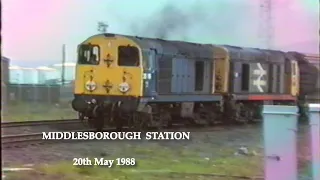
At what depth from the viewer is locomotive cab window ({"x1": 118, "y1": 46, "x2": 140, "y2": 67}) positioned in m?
14.3

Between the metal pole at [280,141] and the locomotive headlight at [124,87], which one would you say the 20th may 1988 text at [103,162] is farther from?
the locomotive headlight at [124,87]

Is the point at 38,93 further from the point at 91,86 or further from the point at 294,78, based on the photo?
the point at 294,78

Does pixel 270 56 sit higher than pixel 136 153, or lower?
higher

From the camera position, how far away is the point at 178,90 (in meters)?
15.6

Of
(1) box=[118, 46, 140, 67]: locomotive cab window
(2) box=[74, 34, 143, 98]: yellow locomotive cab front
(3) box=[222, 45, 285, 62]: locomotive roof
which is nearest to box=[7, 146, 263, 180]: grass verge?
(2) box=[74, 34, 143, 98]: yellow locomotive cab front

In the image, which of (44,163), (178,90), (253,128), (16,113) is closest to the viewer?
(44,163)

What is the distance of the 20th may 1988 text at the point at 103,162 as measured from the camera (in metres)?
8.65

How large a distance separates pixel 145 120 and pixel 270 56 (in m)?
7.76

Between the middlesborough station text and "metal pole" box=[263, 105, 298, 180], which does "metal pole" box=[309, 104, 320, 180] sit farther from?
the middlesborough station text

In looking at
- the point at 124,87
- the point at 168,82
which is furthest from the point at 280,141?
the point at 168,82

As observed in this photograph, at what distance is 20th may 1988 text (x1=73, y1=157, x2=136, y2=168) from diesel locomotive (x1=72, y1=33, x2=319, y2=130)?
4303 mm

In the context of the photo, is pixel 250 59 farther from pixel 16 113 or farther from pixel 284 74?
pixel 16 113

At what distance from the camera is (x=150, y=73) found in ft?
47.6

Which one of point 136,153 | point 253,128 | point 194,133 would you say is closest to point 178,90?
point 194,133
